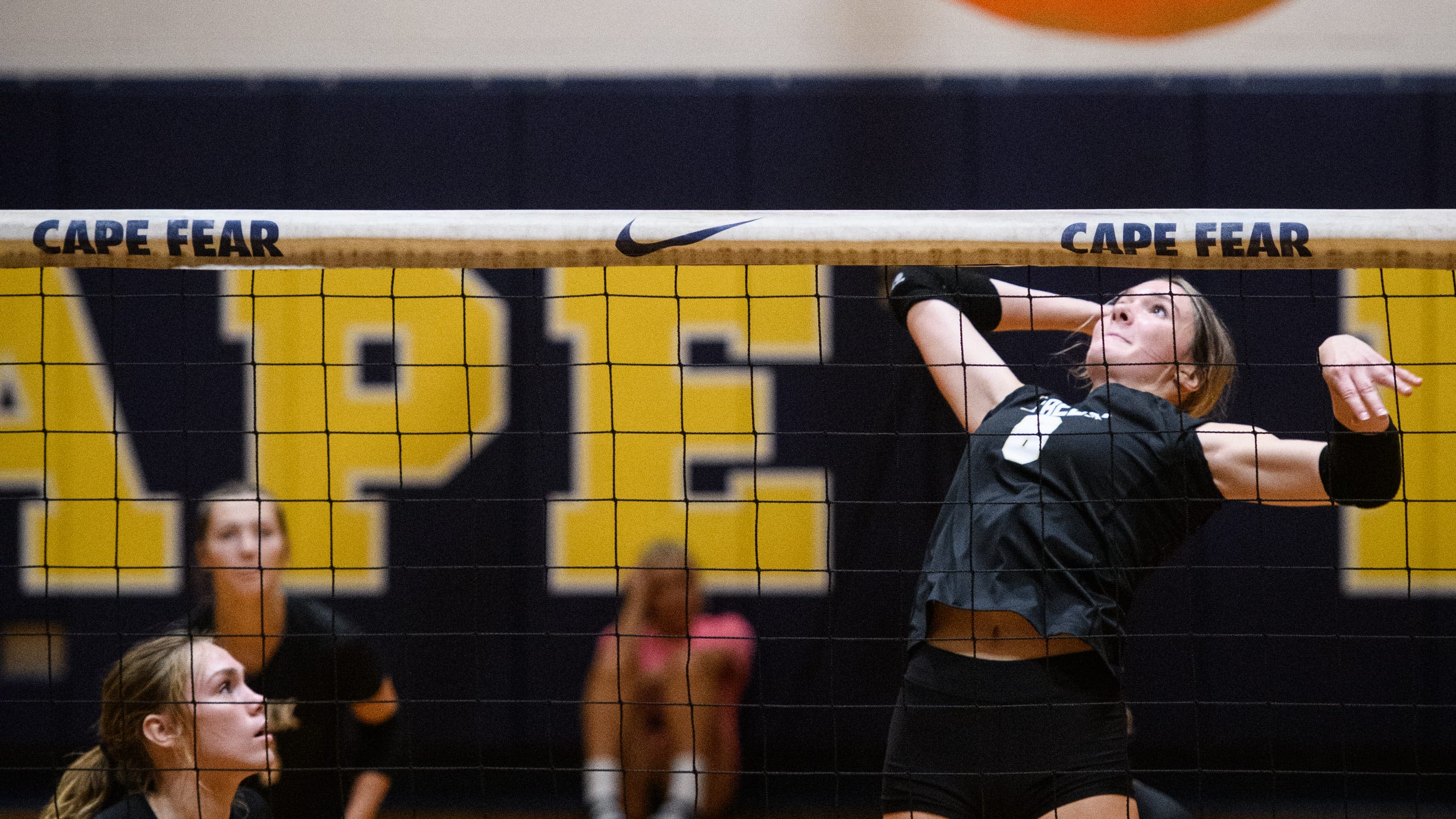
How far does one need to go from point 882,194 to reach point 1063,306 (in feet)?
6.38

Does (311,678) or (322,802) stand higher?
(311,678)

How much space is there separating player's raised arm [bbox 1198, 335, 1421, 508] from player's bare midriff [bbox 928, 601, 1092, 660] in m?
0.38

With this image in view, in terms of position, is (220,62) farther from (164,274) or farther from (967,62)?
(967,62)

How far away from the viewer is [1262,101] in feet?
13.5

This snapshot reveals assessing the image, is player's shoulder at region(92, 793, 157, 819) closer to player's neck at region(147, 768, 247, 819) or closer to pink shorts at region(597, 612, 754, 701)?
A: player's neck at region(147, 768, 247, 819)

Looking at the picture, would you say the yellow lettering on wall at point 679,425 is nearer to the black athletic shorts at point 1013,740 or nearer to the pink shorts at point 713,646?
the pink shorts at point 713,646

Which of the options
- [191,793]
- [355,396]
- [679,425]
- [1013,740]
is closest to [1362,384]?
[1013,740]

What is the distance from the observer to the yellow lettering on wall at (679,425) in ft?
13.4

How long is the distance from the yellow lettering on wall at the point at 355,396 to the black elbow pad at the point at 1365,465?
113 inches

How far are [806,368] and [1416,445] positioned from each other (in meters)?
2.06

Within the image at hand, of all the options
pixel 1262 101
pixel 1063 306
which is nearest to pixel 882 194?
pixel 1262 101

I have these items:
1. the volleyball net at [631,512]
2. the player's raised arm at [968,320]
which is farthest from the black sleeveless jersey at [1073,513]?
the volleyball net at [631,512]

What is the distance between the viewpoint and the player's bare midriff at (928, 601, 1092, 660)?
1.91 meters

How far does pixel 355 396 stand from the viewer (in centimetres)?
418
